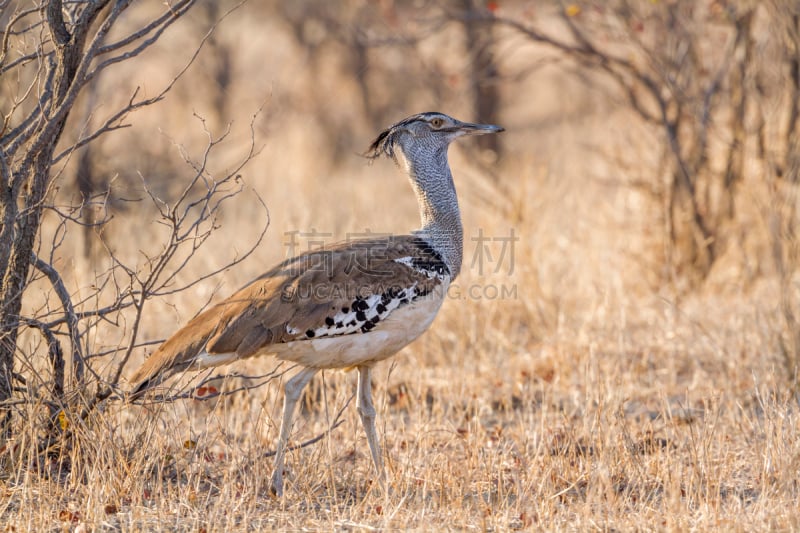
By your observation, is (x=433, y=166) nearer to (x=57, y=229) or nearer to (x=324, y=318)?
(x=324, y=318)

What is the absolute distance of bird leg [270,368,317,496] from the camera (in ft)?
11.9

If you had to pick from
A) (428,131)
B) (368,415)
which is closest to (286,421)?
(368,415)

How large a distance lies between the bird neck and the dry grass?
684mm

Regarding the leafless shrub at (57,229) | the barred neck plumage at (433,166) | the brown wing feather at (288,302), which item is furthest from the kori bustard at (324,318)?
the leafless shrub at (57,229)

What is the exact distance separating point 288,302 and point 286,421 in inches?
20.2

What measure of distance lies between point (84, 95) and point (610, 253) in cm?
470

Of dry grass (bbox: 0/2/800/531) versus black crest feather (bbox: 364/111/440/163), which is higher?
black crest feather (bbox: 364/111/440/163)

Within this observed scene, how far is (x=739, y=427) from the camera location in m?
4.20

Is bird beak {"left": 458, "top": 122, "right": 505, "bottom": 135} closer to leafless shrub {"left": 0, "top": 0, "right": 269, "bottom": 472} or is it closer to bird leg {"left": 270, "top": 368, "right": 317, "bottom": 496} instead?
leafless shrub {"left": 0, "top": 0, "right": 269, "bottom": 472}

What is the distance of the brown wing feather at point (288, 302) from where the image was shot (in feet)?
11.9

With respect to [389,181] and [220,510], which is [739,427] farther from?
[389,181]

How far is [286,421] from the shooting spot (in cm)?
379

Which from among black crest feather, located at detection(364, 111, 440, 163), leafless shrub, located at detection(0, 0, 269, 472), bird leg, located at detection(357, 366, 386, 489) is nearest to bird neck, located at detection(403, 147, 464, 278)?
black crest feather, located at detection(364, 111, 440, 163)

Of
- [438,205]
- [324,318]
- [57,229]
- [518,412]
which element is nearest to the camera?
[57,229]
